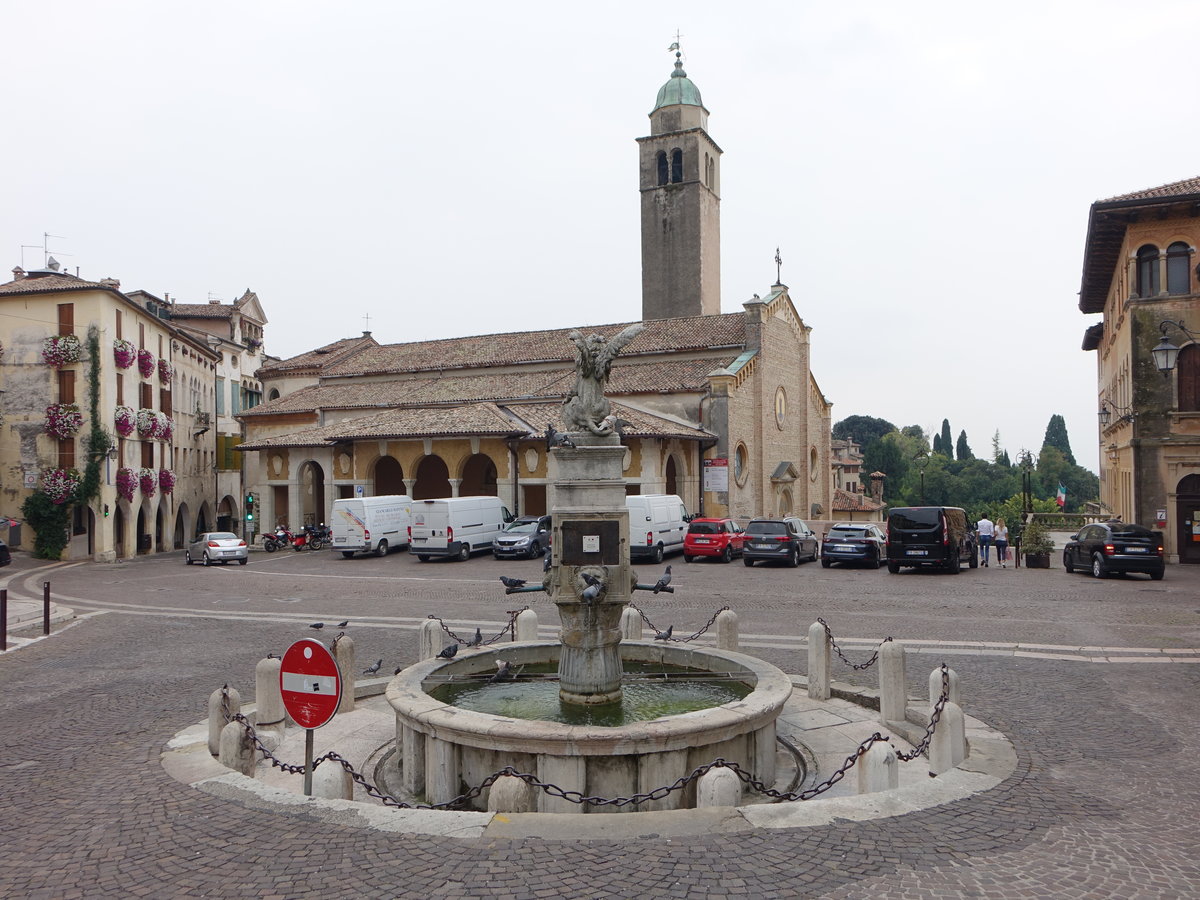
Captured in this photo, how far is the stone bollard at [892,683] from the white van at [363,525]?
21558 millimetres

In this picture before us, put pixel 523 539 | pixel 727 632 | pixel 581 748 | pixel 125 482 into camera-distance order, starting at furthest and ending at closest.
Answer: pixel 125 482 → pixel 523 539 → pixel 727 632 → pixel 581 748

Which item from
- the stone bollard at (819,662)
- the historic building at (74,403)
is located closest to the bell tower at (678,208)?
the historic building at (74,403)

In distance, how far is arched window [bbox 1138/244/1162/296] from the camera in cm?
2398

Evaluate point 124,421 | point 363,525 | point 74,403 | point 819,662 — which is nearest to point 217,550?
point 363,525

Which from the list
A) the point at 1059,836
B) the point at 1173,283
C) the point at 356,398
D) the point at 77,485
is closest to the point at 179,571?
the point at 77,485

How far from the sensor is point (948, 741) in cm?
659

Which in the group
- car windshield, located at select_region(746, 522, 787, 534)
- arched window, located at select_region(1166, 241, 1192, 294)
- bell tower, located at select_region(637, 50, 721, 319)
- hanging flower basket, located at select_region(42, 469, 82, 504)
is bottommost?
car windshield, located at select_region(746, 522, 787, 534)

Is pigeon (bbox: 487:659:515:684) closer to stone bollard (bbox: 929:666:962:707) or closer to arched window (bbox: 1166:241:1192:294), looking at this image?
stone bollard (bbox: 929:666:962:707)

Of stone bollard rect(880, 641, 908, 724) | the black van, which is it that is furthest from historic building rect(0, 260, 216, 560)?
stone bollard rect(880, 641, 908, 724)

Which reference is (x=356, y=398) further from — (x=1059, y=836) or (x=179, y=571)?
(x=1059, y=836)

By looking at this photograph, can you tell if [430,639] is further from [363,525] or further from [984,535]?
[984,535]

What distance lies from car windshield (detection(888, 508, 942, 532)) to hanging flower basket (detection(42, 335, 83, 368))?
29.3 m

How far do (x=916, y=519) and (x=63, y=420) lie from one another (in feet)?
97.2

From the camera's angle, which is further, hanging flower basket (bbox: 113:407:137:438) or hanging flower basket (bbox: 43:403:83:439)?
hanging flower basket (bbox: 113:407:137:438)
